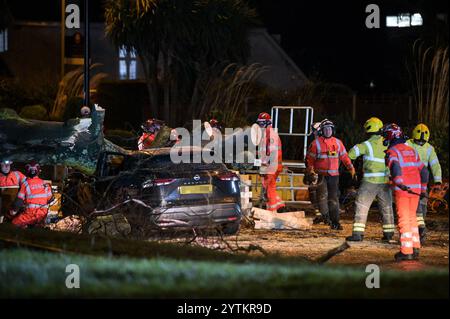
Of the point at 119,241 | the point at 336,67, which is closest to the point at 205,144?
the point at 119,241

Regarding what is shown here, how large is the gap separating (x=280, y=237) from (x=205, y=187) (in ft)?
5.48

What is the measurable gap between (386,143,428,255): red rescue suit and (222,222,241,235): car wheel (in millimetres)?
2661

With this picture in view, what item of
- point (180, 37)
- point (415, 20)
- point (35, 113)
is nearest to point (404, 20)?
point (415, 20)

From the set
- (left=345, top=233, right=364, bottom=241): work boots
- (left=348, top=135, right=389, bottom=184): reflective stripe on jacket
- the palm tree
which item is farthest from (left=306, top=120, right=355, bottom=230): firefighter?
the palm tree

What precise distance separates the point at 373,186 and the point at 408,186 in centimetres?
146

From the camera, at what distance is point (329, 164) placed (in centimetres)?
1589

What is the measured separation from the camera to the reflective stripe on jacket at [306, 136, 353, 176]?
52.1 feet

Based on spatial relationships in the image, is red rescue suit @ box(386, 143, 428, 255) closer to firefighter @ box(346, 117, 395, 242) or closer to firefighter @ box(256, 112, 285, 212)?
firefighter @ box(346, 117, 395, 242)

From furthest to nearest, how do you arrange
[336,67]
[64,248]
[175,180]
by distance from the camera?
[336,67]
[175,180]
[64,248]

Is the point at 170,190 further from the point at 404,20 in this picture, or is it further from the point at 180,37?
the point at 404,20

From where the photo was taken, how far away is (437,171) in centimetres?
1430

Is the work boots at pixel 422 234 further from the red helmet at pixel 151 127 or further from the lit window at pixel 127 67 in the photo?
the lit window at pixel 127 67

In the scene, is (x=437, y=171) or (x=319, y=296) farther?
(x=437, y=171)

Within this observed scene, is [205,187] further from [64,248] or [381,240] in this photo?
[64,248]
